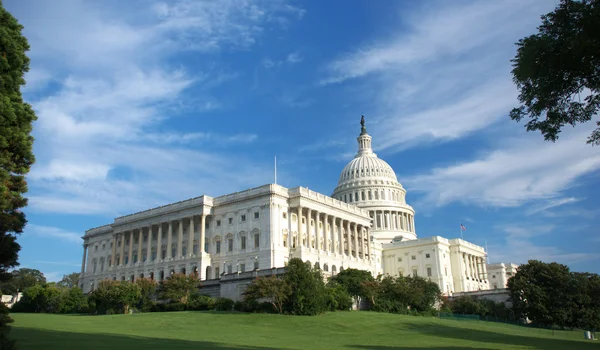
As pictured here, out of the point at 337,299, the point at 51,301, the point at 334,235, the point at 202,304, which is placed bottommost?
the point at 202,304

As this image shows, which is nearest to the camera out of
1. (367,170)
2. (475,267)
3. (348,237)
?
(348,237)

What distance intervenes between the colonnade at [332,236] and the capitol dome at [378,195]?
26.6m

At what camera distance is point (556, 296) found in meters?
76.4

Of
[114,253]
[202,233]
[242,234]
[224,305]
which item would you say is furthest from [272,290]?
[114,253]

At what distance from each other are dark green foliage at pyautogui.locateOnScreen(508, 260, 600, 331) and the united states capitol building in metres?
29.5

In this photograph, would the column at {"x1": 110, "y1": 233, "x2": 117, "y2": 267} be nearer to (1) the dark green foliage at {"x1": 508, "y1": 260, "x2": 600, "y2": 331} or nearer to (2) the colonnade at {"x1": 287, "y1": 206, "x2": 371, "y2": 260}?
(2) the colonnade at {"x1": 287, "y1": 206, "x2": 371, "y2": 260}

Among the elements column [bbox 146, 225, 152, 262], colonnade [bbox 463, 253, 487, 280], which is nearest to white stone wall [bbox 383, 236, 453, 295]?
colonnade [bbox 463, 253, 487, 280]

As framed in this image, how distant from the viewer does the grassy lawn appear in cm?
3133

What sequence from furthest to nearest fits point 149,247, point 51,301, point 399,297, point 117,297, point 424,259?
1. point 424,259
2. point 149,247
3. point 51,301
4. point 399,297
5. point 117,297

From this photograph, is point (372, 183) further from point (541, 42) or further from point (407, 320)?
point (541, 42)

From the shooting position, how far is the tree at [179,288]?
67.6 meters

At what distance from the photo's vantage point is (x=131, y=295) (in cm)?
6819

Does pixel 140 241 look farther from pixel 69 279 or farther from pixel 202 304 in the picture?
pixel 69 279

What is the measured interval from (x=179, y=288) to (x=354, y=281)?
22.8 meters
